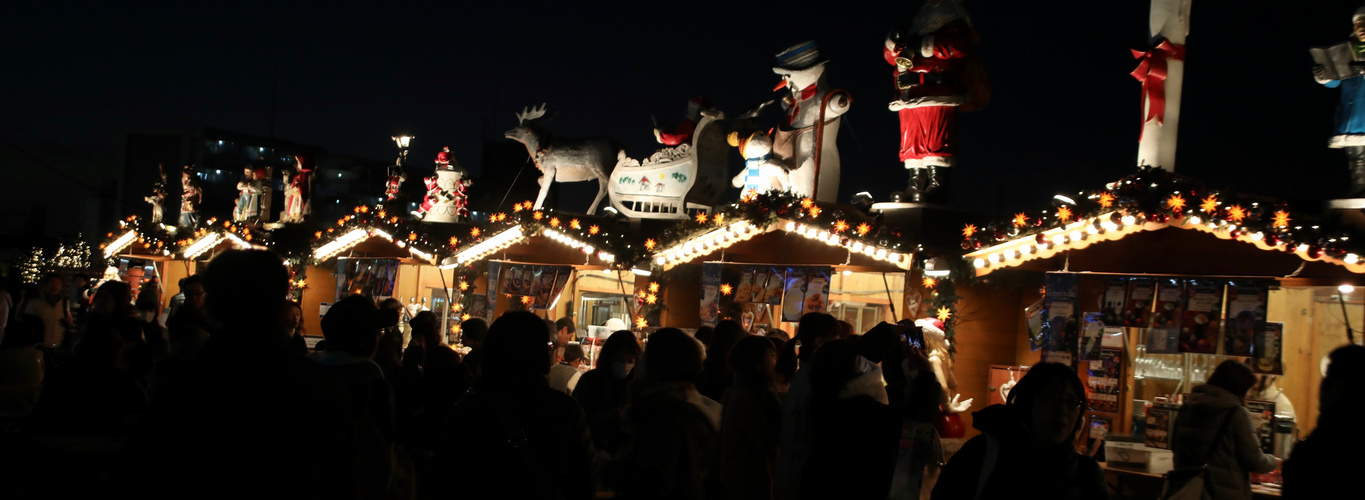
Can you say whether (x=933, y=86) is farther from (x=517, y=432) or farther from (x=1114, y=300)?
(x=517, y=432)

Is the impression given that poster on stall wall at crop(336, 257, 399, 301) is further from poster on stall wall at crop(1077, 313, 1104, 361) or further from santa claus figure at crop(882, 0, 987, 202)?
poster on stall wall at crop(1077, 313, 1104, 361)

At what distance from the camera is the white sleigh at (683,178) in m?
13.5

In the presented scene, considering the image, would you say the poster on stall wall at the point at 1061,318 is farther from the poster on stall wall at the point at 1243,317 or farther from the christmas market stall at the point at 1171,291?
the poster on stall wall at the point at 1243,317

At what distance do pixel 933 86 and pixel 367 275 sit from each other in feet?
31.7

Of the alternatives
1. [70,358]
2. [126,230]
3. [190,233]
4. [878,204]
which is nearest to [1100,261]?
[878,204]

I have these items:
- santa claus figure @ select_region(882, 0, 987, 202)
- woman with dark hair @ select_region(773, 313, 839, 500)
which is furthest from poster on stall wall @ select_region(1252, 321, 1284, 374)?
woman with dark hair @ select_region(773, 313, 839, 500)

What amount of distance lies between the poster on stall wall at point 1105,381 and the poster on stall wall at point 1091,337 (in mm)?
79

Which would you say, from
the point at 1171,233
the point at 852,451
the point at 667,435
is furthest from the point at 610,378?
the point at 1171,233

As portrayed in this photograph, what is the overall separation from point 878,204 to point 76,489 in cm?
802

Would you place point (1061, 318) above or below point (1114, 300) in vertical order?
below

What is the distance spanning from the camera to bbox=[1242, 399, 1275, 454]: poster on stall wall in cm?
837

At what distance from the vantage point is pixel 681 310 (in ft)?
43.6

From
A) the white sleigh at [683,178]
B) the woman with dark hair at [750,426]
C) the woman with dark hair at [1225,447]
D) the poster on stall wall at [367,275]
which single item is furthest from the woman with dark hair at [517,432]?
the poster on stall wall at [367,275]

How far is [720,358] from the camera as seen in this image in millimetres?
5934
